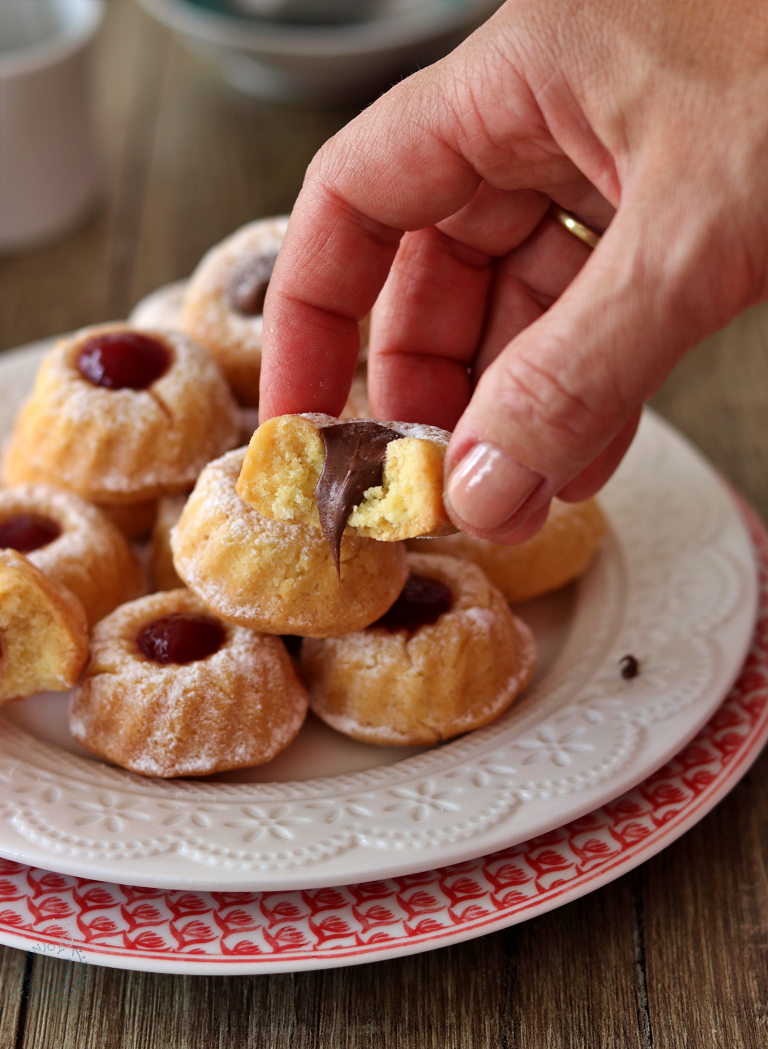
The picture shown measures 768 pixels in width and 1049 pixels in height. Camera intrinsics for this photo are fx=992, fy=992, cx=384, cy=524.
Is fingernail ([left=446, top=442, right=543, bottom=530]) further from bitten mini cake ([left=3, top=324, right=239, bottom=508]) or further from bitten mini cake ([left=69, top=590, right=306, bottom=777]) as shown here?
bitten mini cake ([left=3, top=324, right=239, bottom=508])

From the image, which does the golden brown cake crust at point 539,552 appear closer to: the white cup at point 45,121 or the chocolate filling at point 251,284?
the chocolate filling at point 251,284

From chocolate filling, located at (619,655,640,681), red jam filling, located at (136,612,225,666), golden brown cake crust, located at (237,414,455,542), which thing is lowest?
red jam filling, located at (136,612,225,666)

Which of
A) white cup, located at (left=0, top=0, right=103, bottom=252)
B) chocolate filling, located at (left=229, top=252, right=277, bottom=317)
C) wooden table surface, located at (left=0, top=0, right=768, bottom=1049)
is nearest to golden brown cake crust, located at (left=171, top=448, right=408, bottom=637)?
wooden table surface, located at (left=0, top=0, right=768, bottom=1049)

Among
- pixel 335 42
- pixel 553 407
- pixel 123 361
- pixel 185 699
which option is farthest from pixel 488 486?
pixel 335 42

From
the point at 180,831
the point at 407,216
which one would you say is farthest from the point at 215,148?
the point at 180,831

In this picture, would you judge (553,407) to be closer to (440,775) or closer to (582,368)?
(582,368)

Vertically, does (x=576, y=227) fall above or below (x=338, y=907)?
above
